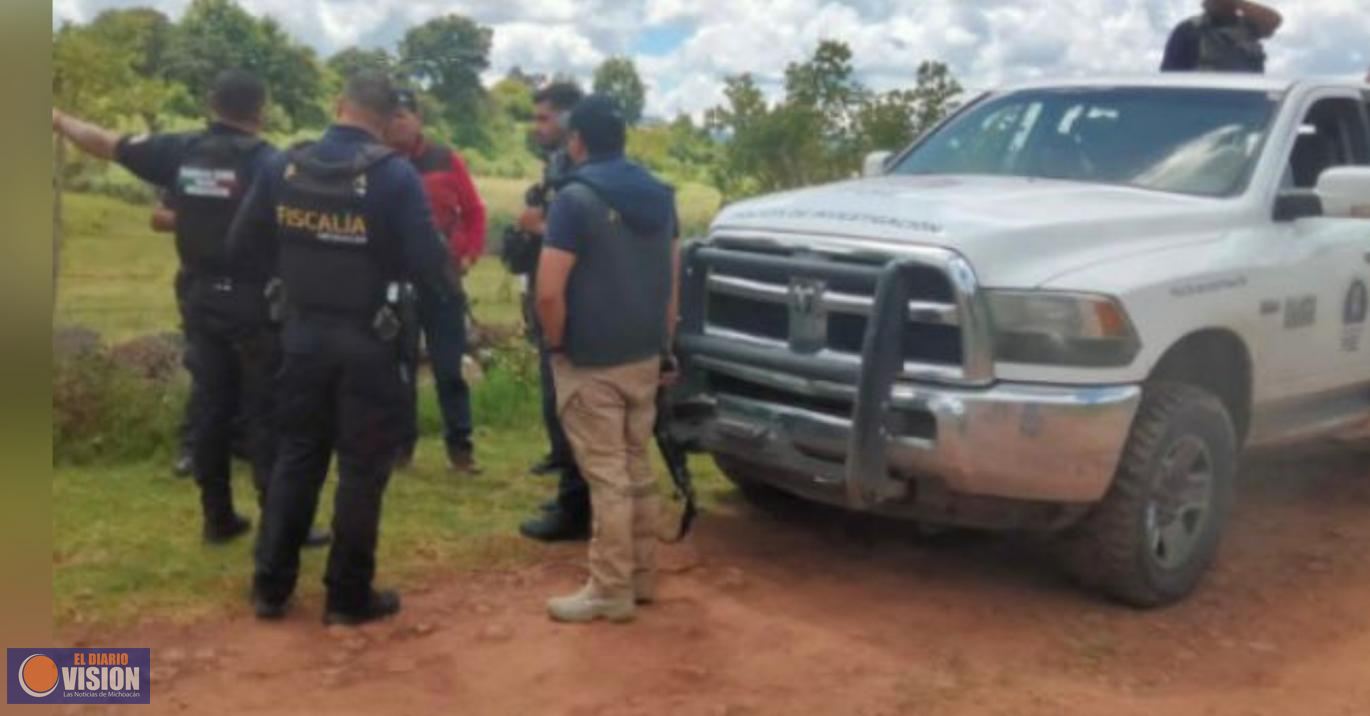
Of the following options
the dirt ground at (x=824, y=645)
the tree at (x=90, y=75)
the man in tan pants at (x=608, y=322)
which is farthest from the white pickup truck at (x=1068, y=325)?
the tree at (x=90, y=75)

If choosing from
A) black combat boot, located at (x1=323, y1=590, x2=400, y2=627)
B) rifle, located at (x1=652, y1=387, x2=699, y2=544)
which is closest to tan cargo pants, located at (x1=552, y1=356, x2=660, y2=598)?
rifle, located at (x1=652, y1=387, x2=699, y2=544)

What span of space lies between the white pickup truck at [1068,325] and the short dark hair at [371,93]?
1.47 metres

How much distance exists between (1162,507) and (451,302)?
323 centimetres

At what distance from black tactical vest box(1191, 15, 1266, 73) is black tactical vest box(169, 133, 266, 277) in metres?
5.30

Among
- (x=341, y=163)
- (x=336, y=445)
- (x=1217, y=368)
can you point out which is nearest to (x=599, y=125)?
(x=341, y=163)

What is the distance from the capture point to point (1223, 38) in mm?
8375

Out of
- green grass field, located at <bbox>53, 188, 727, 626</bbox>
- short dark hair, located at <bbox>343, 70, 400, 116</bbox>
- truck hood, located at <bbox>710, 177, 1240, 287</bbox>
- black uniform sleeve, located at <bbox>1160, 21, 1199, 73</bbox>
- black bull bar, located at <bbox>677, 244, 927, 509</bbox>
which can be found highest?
black uniform sleeve, located at <bbox>1160, 21, 1199, 73</bbox>

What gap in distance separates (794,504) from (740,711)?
2.29 meters

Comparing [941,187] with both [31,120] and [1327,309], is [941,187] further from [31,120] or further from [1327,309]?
[31,120]

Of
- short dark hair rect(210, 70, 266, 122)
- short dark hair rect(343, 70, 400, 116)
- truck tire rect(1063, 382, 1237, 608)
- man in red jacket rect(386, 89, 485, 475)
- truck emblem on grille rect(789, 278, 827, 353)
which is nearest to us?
short dark hair rect(343, 70, 400, 116)

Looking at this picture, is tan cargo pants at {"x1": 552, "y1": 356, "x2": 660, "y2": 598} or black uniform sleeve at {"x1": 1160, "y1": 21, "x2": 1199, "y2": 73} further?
black uniform sleeve at {"x1": 1160, "y1": 21, "x2": 1199, "y2": 73}

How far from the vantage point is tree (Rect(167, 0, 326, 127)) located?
29.9 feet

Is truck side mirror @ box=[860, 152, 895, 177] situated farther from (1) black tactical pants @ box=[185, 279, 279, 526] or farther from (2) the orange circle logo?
(2) the orange circle logo

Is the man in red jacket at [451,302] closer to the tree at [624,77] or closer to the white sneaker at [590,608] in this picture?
the white sneaker at [590,608]
